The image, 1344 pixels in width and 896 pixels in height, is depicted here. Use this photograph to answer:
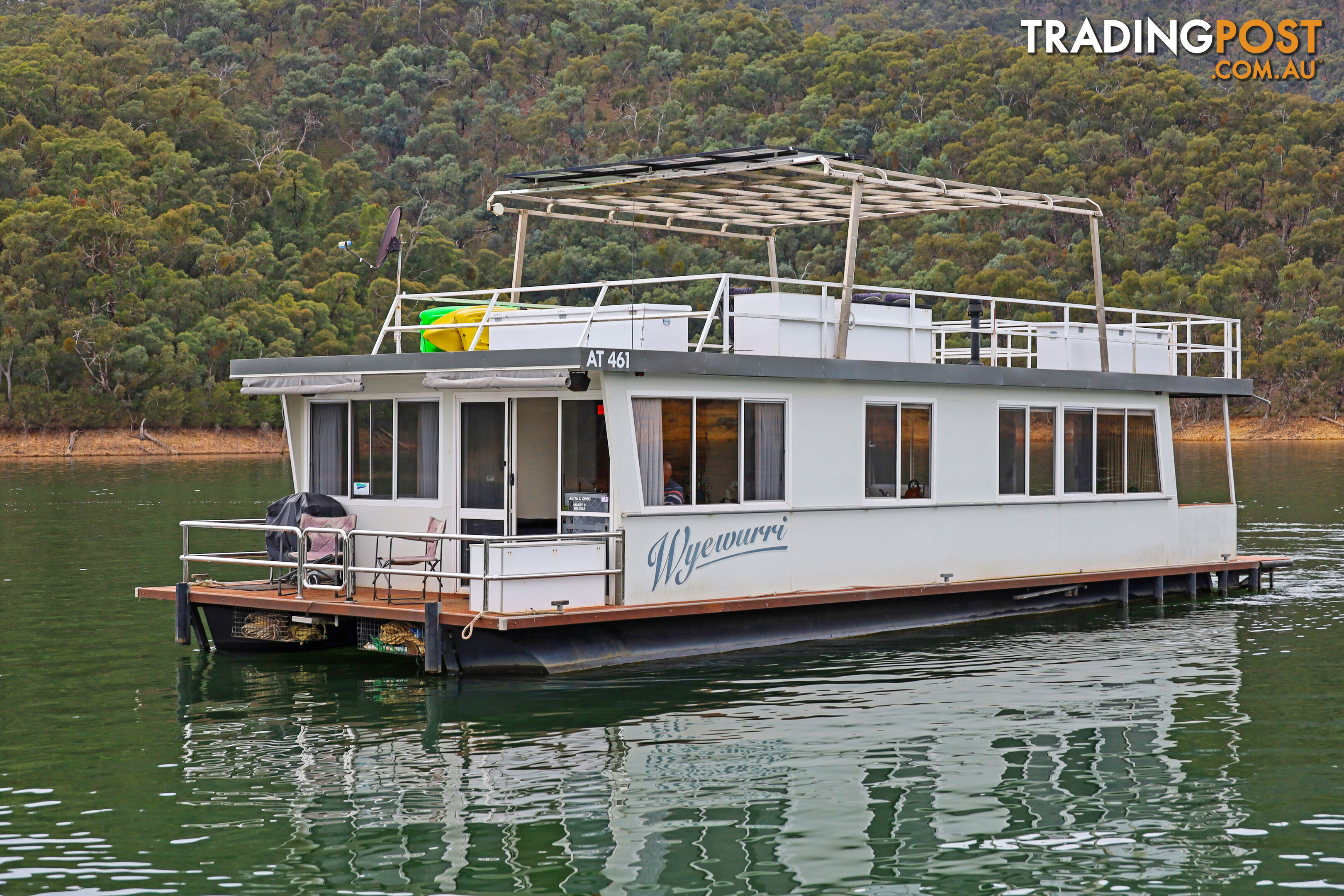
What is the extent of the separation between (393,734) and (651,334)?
16.2 feet

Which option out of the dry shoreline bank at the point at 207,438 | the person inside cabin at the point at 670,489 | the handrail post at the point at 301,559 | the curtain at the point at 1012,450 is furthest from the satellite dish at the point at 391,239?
the dry shoreline bank at the point at 207,438

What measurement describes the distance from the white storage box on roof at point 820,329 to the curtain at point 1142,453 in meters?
3.71

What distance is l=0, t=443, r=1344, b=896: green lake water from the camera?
8898 millimetres

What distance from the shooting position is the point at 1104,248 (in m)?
86.5

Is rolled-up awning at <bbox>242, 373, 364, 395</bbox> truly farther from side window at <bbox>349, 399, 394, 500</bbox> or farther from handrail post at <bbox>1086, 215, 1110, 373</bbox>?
handrail post at <bbox>1086, 215, 1110, 373</bbox>

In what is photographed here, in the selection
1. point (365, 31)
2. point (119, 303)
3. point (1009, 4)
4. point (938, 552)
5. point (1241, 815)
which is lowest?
point (1241, 815)

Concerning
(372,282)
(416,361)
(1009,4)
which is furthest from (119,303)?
(1009,4)

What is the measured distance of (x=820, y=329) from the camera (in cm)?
1608

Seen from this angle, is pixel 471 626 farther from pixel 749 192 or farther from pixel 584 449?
pixel 749 192

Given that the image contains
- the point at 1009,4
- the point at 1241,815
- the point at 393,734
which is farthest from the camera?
the point at 1009,4

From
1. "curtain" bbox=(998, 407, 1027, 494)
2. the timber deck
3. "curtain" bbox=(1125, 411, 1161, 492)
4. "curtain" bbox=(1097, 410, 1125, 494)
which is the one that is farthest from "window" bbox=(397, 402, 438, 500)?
"curtain" bbox=(1125, 411, 1161, 492)

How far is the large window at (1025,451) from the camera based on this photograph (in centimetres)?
1778

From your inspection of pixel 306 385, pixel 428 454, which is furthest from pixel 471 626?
pixel 306 385

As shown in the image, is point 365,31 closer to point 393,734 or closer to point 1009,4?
point 1009,4
